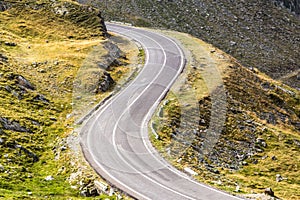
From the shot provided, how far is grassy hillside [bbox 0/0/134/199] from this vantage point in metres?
28.1

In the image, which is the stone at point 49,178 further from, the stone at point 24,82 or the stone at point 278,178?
the stone at point 278,178

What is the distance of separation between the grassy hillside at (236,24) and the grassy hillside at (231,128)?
98.3ft

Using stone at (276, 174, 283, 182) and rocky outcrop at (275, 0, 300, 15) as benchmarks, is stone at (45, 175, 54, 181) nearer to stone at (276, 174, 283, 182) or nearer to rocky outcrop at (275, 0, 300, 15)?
stone at (276, 174, 283, 182)

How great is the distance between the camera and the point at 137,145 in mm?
33938

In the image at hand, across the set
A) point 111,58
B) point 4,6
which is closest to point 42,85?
point 111,58

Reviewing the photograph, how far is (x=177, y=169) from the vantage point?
30672mm

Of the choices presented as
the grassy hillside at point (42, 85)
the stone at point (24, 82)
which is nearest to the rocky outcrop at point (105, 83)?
the grassy hillside at point (42, 85)

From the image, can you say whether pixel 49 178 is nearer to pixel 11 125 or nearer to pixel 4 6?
pixel 11 125

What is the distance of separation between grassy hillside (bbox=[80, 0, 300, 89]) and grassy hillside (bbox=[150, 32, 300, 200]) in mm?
29951

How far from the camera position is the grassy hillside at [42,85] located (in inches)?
1105

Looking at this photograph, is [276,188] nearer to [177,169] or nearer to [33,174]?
[177,169]

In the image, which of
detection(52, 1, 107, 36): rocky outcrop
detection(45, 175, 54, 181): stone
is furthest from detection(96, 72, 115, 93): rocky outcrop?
detection(45, 175, 54, 181): stone

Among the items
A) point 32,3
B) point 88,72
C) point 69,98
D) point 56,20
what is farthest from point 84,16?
point 69,98

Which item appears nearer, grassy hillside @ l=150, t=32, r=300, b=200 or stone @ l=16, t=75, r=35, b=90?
grassy hillside @ l=150, t=32, r=300, b=200
